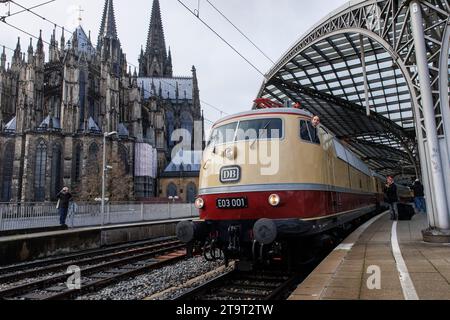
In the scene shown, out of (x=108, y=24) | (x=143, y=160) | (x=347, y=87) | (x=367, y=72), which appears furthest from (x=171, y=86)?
(x=367, y=72)

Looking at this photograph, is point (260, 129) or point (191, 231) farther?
point (260, 129)

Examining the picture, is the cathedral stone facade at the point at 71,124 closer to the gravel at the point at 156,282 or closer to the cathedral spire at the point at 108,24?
the cathedral spire at the point at 108,24

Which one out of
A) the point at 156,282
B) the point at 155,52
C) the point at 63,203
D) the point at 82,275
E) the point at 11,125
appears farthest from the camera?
the point at 155,52

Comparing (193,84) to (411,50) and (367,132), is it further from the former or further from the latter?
(411,50)

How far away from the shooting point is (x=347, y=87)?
29406mm

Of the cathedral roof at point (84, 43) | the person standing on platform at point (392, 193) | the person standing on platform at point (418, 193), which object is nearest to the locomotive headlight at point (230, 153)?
the person standing on platform at point (392, 193)

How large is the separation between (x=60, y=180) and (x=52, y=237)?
4314 cm

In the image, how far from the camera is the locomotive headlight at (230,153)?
6.89 metres

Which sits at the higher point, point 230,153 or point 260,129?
point 260,129

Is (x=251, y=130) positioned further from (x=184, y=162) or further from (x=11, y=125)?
(x=184, y=162)

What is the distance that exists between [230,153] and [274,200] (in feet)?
4.44

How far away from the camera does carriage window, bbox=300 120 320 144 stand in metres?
6.84

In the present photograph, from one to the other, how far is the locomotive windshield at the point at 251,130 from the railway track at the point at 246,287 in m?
2.67

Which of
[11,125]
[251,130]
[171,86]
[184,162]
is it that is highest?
[171,86]
